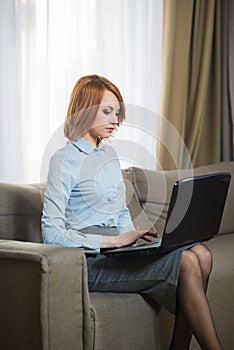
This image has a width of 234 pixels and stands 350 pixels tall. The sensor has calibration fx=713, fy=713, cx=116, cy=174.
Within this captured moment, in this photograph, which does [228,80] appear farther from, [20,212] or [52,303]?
[52,303]

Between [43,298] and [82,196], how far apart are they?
0.45 m

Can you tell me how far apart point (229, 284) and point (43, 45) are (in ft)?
4.65

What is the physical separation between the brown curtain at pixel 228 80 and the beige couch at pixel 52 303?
6.27ft

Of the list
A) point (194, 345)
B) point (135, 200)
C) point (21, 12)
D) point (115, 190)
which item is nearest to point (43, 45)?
point (21, 12)

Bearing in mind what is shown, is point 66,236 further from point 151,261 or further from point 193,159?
point 193,159

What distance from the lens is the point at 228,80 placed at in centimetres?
435

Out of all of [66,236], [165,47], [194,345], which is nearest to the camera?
[66,236]

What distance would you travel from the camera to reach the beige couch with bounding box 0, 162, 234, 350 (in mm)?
2193

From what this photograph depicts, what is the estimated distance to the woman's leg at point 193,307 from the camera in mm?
2324

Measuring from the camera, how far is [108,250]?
2389 millimetres

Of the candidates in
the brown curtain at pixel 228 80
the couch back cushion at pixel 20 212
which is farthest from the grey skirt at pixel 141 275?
the brown curtain at pixel 228 80

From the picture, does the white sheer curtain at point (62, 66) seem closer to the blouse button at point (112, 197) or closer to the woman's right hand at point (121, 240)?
the blouse button at point (112, 197)

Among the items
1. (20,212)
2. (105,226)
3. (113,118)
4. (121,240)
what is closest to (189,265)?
(121,240)

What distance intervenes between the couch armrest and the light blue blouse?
0.47 feet
